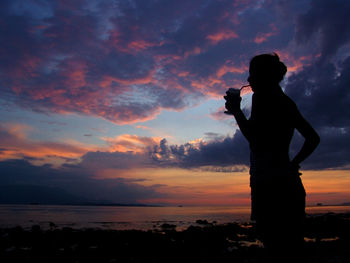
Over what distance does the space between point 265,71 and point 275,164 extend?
3.33ft

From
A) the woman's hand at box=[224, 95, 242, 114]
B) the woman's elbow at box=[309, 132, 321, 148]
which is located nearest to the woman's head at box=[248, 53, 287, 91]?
the woman's hand at box=[224, 95, 242, 114]

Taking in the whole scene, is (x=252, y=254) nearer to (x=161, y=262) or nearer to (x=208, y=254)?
(x=208, y=254)

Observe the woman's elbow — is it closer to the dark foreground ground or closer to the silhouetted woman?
the silhouetted woman

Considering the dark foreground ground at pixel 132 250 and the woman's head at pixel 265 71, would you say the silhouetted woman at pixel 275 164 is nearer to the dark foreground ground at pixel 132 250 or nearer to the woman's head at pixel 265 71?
the woman's head at pixel 265 71

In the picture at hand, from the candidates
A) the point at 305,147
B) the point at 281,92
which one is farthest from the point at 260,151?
the point at 281,92

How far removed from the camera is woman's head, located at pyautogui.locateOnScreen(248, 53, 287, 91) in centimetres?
274

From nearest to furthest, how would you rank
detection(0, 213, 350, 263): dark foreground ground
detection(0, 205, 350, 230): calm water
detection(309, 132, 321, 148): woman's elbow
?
detection(309, 132, 321, 148): woman's elbow, detection(0, 213, 350, 263): dark foreground ground, detection(0, 205, 350, 230): calm water

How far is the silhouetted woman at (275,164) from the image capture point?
2.35 m

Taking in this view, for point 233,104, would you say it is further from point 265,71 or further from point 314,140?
point 314,140

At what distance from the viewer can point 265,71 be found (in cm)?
275

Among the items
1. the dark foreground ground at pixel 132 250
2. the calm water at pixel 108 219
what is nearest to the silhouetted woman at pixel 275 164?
the dark foreground ground at pixel 132 250

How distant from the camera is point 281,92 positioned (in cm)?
263

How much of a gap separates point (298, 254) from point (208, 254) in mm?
12117

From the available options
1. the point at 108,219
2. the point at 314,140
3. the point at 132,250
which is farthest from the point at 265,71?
the point at 108,219
